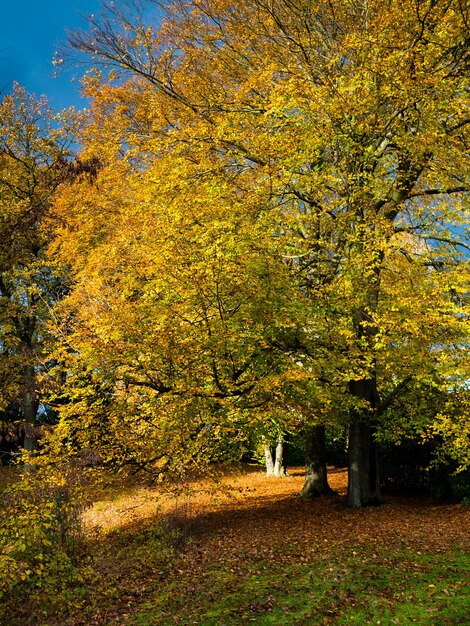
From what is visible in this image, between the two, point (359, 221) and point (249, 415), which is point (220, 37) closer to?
point (359, 221)

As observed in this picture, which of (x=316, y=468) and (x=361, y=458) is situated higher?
(x=361, y=458)

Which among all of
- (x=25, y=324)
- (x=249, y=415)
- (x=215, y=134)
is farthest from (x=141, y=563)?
(x=25, y=324)

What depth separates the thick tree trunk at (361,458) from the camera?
14.9 meters

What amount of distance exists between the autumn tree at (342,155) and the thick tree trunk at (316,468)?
2722mm

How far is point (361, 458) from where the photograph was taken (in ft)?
49.3

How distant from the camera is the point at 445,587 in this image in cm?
791

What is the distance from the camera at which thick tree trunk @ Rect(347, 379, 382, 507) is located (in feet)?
48.8

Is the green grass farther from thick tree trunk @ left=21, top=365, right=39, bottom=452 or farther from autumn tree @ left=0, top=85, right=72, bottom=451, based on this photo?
thick tree trunk @ left=21, top=365, right=39, bottom=452

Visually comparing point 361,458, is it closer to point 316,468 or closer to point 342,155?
point 316,468

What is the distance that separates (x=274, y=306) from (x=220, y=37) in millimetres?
10439

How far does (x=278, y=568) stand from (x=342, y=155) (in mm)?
10164

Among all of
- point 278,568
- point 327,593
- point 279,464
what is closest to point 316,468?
point 279,464

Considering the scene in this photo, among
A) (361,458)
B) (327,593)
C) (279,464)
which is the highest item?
(361,458)

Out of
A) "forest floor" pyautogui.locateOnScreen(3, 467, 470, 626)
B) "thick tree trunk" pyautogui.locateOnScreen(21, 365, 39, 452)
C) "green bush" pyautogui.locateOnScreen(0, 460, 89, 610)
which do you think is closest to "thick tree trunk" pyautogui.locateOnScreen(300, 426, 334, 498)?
"forest floor" pyautogui.locateOnScreen(3, 467, 470, 626)
